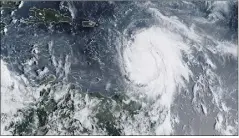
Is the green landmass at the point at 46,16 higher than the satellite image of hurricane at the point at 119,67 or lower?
higher

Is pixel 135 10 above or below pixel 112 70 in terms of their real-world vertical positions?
above

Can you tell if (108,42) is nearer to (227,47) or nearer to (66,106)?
(66,106)

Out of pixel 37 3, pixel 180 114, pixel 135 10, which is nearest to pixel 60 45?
pixel 37 3

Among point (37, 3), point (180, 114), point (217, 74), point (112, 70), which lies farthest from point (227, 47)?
point (37, 3)

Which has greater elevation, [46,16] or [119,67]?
[46,16]

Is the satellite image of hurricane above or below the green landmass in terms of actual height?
below

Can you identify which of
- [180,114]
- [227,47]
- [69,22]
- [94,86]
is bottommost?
[180,114]

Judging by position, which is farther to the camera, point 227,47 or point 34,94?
point 227,47

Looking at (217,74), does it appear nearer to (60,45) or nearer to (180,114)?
(180,114)
